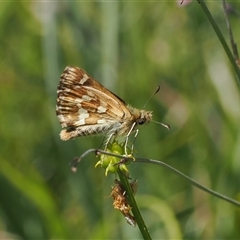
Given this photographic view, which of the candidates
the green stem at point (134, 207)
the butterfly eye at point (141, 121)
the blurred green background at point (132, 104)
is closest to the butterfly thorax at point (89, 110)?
the butterfly eye at point (141, 121)

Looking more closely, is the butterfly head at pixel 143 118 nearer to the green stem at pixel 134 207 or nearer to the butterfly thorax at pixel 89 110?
the butterfly thorax at pixel 89 110

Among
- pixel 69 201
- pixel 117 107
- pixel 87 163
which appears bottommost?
pixel 69 201

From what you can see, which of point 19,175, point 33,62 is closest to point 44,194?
point 19,175

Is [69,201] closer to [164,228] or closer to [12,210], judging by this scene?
[12,210]

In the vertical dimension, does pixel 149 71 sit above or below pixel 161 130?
above

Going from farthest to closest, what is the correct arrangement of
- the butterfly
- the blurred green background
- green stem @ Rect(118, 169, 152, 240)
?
the blurred green background
the butterfly
green stem @ Rect(118, 169, 152, 240)

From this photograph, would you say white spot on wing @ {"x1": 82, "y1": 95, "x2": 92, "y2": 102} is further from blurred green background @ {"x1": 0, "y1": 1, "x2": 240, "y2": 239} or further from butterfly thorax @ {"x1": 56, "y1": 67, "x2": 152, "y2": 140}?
blurred green background @ {"x1": 0, "y1": 1, "x2": 240, "y2": 239}

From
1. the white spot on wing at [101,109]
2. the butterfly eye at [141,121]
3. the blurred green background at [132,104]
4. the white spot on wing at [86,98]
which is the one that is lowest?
the blurred green background at [132,104]

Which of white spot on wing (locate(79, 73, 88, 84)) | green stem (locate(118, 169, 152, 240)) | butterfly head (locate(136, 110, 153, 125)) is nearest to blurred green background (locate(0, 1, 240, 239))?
butterfly head (locate(136, 110, 153, 125))
